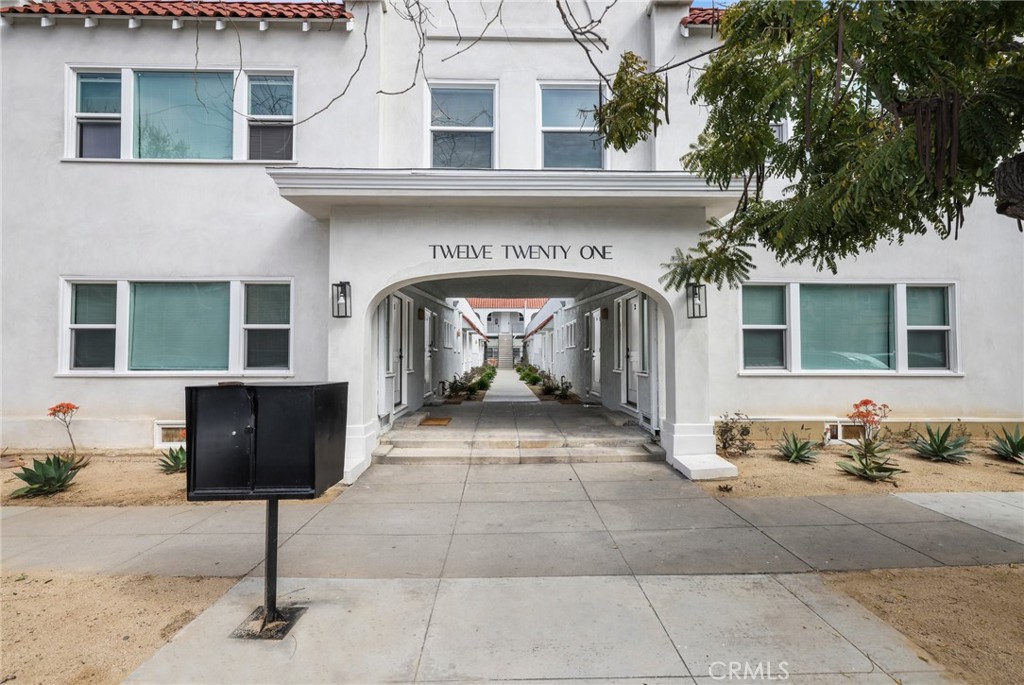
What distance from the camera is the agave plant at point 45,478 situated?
21.6 feet

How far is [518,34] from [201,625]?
954cm

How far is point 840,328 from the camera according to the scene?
9344 mm

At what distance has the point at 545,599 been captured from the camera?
3.86 metres

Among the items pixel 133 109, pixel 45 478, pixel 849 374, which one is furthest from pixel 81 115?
pixel 849 374

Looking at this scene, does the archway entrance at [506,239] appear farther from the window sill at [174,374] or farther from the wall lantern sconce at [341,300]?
the window sill at [174,374]

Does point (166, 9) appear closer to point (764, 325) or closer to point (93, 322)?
point (93, 322)

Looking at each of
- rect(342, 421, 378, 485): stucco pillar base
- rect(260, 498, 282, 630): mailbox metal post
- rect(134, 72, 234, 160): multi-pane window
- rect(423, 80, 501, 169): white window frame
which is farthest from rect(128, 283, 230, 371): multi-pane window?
rect(260, 498, 282, 630): mailbox metal post

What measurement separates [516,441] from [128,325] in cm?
673

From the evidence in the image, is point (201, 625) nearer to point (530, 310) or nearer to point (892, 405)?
point (892, 405)

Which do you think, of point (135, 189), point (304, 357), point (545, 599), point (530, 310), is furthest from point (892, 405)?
point (530, 310)

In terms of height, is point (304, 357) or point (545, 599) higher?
point (304, 357)

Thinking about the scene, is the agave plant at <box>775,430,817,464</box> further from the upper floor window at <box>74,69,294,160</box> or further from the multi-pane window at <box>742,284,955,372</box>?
the upper floor window at <box>74,69,294,160</box>

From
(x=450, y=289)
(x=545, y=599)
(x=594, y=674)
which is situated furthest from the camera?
(x=450, y=289)

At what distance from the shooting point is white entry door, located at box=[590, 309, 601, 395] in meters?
13.9
